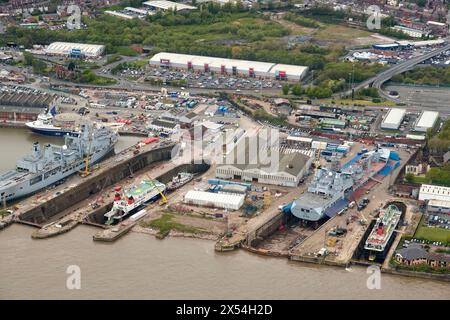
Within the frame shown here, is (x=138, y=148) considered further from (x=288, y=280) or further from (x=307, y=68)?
(x=307, y=68)

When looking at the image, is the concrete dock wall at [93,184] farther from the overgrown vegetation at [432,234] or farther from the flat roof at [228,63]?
the flat roof at [228,63]

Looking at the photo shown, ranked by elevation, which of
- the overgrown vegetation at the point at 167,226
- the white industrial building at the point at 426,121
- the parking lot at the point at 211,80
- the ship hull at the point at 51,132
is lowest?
the ship hull at the point at 51,132

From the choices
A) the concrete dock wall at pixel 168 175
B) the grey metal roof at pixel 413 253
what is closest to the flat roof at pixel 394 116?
the concrete dock wall at pixel 168 175

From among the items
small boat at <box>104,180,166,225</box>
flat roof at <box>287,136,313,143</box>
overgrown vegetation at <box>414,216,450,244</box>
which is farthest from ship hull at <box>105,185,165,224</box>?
overgrown vegetation at <box>414,216,450,244</box>

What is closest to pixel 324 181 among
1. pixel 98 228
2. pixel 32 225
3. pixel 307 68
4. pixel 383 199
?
pixel 383 199

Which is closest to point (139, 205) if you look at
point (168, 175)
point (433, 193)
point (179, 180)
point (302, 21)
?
point (179, 180)
